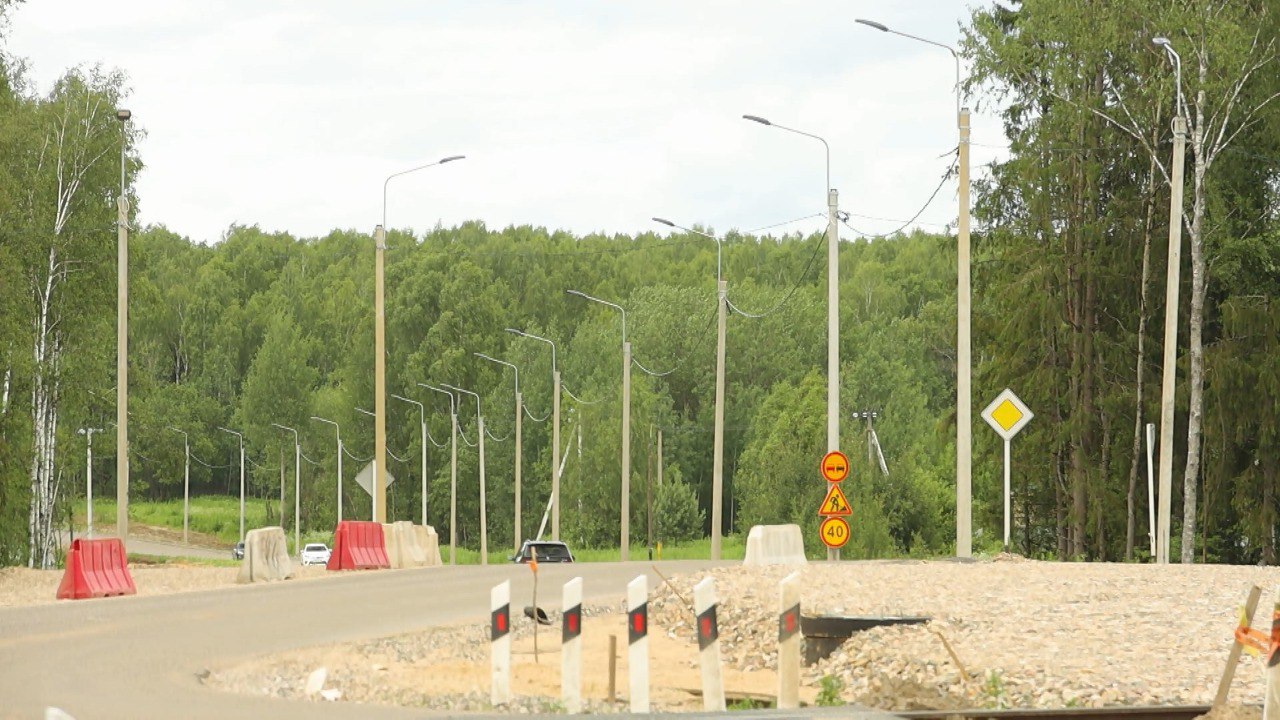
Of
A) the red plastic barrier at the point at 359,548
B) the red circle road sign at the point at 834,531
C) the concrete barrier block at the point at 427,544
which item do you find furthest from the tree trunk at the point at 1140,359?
the red plastic barrier at the point at 359,548

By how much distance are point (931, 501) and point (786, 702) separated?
70.6m

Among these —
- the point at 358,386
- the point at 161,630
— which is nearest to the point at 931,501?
the point at 358,386

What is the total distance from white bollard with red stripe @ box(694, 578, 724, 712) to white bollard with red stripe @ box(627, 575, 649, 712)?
38 cm

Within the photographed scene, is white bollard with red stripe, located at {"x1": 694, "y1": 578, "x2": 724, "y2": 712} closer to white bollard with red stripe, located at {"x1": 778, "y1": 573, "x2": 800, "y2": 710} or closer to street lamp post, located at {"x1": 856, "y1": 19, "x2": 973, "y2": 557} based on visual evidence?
white bollard with red stripe, located at {"x1": 778, "y1": 573, "x2": 800, "y2": 710}

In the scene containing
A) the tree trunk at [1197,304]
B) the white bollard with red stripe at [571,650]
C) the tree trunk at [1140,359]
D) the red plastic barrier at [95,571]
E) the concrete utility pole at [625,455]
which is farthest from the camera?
the concrete utility pole at [625,455]

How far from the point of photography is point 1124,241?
52.1 metres

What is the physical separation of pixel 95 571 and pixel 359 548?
29.2 feet

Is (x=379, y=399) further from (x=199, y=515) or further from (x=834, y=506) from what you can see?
(x=199, y=515)

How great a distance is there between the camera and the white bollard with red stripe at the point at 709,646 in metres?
12.2

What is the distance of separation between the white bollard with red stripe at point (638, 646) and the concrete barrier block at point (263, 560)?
20.3m

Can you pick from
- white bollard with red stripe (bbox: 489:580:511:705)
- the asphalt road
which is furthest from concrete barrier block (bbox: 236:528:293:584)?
white bollard with red stripe (bbox: 489:580:511:705)

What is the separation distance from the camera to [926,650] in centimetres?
1602

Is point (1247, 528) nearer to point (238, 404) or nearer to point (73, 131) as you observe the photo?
point (73, 131)

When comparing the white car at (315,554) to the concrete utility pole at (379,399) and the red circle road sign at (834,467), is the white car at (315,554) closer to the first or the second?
the concrete utility pole at (379,399)
